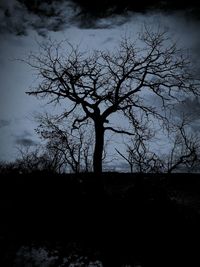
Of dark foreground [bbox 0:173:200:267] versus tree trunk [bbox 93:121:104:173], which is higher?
tree trunk [bbox 93:121:104:173]

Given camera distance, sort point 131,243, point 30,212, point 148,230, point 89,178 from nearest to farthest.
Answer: point 131,243 < point 148,230 < point 30,212 < point 89,178

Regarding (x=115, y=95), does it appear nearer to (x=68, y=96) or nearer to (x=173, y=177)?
(x=68, y=96)

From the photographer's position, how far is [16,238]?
454cm

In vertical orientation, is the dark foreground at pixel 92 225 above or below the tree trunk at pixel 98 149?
below

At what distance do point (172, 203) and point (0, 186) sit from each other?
786cm

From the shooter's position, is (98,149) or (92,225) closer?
(92,225)

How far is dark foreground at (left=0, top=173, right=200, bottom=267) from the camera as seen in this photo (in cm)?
411

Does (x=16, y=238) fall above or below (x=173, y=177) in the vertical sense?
below

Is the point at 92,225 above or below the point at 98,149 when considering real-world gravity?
below

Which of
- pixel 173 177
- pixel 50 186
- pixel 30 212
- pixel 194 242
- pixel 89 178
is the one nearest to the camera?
pixel 194 242

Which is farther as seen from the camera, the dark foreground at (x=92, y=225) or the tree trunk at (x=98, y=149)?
the tree trunk at (x=98, y=149)

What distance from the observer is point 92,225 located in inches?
237

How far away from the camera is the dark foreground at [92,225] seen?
4.11 metres

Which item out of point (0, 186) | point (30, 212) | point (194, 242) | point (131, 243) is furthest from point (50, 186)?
point (194, 242)
